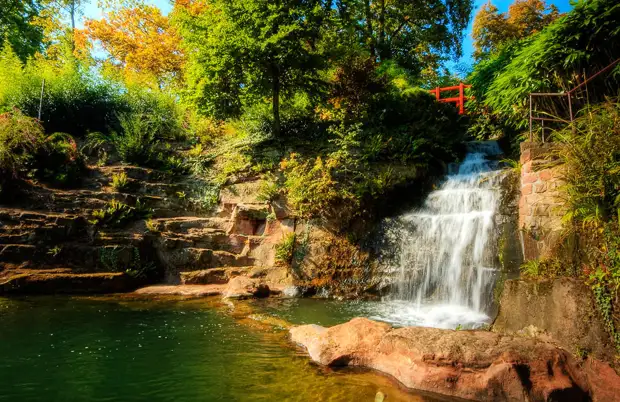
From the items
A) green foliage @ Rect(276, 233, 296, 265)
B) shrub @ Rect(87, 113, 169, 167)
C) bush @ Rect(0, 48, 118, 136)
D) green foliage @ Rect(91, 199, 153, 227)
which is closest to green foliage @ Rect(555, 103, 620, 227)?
green foliage @ Rect(276, 233, 296, 265)

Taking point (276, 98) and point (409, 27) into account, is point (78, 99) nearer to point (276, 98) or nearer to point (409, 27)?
point (276, 98)

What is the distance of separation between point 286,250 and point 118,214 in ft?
15.4

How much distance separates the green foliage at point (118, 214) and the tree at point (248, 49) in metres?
3.77

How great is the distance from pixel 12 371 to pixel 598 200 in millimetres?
6961

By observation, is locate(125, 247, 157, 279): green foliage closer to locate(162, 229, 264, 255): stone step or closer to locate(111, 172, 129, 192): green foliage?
locate(162, 229, 264, 255): stone step

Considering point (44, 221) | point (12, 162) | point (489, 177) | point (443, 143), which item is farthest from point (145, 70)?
point (489, 177)

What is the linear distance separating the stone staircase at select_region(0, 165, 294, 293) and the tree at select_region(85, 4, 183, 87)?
35.2 feet

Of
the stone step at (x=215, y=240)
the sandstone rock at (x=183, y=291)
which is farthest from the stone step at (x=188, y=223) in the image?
the sandstone rock at (x=183, y=291)

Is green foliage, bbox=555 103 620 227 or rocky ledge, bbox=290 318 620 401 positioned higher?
green foliage, bbox=555 103 620 227

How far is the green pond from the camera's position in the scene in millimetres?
3289

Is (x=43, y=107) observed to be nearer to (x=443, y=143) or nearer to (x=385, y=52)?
(x=443, y=143)

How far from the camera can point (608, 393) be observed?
3236mm

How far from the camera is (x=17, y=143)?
948cm

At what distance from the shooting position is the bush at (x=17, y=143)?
887cm
